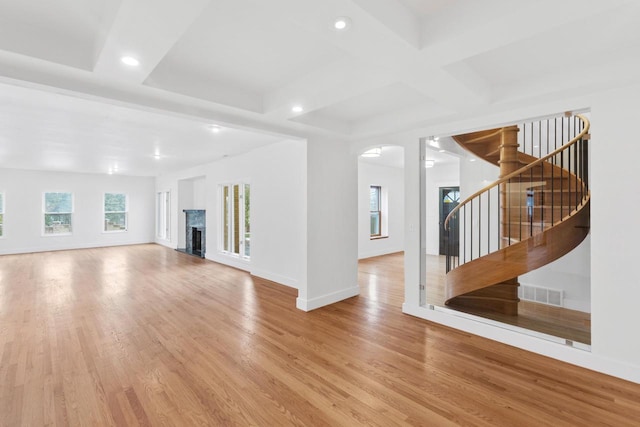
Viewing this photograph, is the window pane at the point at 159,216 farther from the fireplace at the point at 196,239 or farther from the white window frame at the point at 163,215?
the fireplace at the point at 196,239

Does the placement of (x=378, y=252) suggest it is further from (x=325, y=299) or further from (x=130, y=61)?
(x=130, y=61)

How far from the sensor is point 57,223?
9.45 m

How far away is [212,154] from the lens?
21.3ft

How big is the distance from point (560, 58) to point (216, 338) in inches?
158

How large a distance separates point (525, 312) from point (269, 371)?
318 cm

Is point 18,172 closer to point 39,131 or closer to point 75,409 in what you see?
point 39,131

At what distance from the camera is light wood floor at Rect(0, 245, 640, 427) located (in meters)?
2.03

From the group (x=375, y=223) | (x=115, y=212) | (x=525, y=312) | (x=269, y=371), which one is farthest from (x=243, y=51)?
(x=115, y=212)

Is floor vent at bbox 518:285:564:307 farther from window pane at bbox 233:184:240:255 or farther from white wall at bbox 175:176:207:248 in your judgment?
white wall at bbox 175:176:207:248

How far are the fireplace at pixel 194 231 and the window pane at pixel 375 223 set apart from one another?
486cm

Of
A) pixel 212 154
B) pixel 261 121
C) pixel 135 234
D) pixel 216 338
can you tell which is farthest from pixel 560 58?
pixel 135 234

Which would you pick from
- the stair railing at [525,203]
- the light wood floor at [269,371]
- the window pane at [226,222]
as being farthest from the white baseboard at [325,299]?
the window pane at [226,222]

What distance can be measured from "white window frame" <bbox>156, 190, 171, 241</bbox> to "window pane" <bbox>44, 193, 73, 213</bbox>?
251cm

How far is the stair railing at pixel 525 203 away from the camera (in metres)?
3.37
